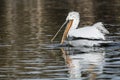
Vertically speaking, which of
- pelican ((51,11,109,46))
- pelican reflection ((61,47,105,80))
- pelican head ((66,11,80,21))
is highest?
pelican head ((66,11,80,21))

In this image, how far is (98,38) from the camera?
1755 cm

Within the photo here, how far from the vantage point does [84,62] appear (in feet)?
49.0

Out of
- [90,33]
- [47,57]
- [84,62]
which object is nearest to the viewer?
[84,62]

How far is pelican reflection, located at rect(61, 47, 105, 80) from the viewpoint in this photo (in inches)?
511

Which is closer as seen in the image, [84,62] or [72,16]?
[84,62]

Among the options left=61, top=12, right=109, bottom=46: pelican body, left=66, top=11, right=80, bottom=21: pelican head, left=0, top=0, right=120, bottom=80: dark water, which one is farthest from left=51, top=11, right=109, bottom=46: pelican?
left=66, top=11, right=80, bottom=21: pelican head

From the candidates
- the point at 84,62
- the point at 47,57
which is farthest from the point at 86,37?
the point at 84,62

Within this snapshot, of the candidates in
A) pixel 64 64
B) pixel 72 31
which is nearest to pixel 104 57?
pixel 64 64

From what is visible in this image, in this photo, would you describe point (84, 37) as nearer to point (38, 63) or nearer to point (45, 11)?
point (38, 63)

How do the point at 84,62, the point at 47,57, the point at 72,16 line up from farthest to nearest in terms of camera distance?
the point at 72,16 → the point at 47,57 → the point at 84,62

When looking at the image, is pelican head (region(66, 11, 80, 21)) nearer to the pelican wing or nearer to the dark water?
the dark water

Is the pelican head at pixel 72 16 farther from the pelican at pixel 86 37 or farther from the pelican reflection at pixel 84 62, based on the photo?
the pelican reflection at pixel 84 62

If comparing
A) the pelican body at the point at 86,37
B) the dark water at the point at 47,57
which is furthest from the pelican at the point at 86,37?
the dark water at the point at 47,57

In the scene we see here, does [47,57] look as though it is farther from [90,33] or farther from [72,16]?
[72,16]
